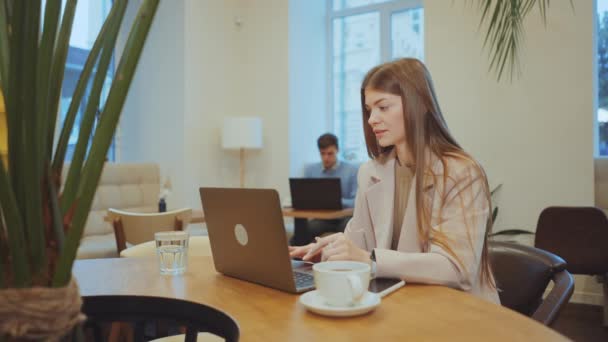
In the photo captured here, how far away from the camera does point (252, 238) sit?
1111 mm

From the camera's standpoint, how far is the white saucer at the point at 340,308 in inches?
34.8

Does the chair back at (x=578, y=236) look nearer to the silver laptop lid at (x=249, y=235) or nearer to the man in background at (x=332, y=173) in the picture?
the man in background at (x=332, y=173)

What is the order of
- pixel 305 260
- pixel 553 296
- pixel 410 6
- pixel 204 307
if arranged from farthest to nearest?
pixel 410 6, pixel 305 260, pixel 553 296, pixel 204 307

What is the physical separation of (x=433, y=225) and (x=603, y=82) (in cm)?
381

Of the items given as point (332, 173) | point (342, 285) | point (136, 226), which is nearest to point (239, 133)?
point (332, 173)

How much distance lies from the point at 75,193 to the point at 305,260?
1.02 meters

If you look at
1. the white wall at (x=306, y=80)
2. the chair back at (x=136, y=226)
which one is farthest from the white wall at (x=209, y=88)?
the chair back at (x=136, y=226)

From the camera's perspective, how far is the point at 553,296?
44.2 inches

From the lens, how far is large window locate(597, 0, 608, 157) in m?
4.39

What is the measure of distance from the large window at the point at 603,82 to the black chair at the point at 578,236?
159 centimetres

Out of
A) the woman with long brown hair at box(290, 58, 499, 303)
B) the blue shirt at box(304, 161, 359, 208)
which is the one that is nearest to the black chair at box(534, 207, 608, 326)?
the woman with long brown hair at box(290, 58, 499, 303)

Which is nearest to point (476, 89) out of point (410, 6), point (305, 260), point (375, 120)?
point (410, 6)

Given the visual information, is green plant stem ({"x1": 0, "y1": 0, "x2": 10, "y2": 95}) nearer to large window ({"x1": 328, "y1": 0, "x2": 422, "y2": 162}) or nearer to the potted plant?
the potted plant

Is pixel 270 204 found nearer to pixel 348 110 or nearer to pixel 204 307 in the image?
pixel 204 307
